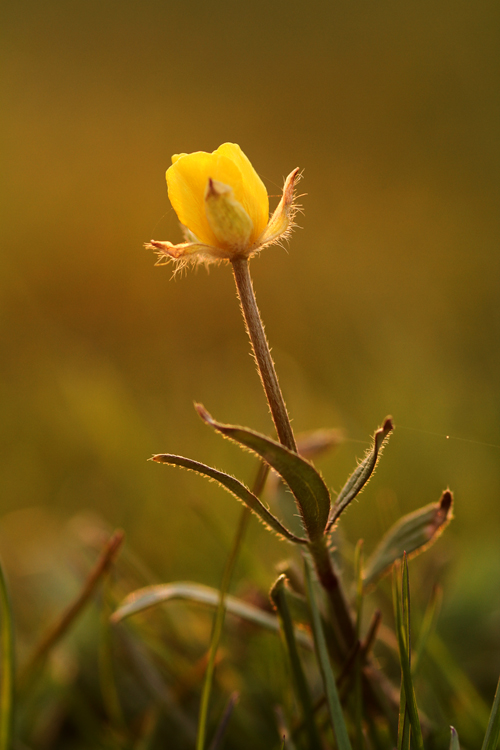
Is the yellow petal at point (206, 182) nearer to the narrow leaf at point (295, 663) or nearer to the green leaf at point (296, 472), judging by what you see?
the green leaf at point (296, 472)

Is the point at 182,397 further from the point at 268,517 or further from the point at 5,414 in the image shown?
the point at 268,517

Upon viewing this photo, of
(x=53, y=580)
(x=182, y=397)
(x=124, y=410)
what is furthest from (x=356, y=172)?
(x=53, y=580)

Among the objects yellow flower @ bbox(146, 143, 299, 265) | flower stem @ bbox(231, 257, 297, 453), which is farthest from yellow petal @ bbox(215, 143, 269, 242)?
flower stem @ bbox(231, 257, 297, 453)

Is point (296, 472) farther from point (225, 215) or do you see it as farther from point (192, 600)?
point (192, 600)

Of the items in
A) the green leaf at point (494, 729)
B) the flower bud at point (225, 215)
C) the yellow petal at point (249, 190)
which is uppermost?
the yellow petal at point (249, 190)

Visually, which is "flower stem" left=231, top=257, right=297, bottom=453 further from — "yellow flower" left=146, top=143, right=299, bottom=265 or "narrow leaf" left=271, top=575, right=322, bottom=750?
"narrow leaf" left=271, top=575, right=322, bottom=750

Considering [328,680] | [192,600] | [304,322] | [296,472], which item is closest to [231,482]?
[296,472]

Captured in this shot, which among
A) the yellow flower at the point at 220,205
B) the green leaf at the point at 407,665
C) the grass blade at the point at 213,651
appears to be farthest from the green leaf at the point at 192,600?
the yellow flower at the point at 220,205
